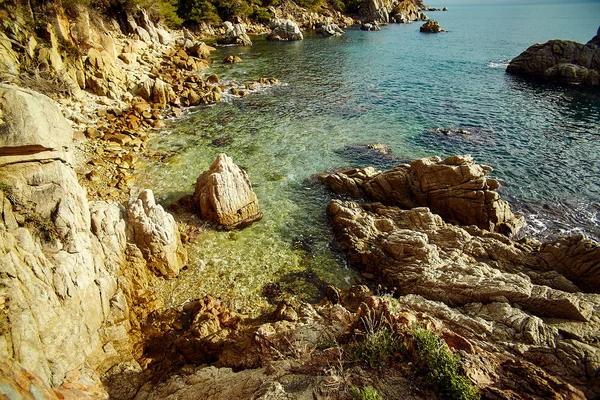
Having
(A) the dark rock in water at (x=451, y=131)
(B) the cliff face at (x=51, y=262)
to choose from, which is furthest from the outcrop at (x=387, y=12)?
(B) the cliff face at (x=51, y=262)

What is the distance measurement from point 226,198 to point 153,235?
479 centimetres

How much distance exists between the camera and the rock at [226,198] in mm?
18094

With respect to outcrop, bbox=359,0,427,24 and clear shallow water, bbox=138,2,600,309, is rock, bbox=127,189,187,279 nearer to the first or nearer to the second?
clear shallow water, bbox=138,2,600,309

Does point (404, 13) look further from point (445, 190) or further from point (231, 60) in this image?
point (445, 190)

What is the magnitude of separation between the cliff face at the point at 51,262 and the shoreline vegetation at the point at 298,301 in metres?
0.05

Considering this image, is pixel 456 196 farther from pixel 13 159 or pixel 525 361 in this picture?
pixel 13 159

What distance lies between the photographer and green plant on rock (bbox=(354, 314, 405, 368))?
818 cm

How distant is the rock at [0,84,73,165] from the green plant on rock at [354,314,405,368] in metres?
11.8

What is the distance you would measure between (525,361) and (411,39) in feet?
304

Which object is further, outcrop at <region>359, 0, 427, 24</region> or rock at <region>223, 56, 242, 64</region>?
outcrop at <region>359, 0, 427, 24</region>

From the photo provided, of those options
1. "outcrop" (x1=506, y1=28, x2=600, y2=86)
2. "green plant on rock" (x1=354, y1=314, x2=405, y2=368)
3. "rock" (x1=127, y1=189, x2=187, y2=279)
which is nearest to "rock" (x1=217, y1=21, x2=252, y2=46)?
"outcrop" (x1=506, y1=28, x2=600, y2=86)

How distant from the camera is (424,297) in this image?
1348cm

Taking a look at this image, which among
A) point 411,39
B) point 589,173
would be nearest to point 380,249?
point 589,173

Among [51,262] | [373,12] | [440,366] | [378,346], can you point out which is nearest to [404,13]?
[373,12]
